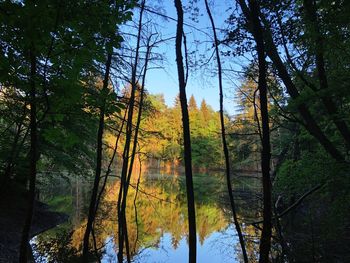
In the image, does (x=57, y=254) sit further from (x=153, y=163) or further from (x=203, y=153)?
(x=153, y=163)

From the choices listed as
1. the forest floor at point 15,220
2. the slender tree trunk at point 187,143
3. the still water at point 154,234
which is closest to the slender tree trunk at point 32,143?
the slender tree trunk at point 187,143

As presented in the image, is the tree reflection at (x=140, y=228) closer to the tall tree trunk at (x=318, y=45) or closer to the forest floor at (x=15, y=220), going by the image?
the forest floor at (x=15, y=220)

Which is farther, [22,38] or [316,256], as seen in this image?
[316,256]

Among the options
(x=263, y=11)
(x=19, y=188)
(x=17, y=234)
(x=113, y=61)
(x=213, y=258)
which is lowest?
(x=213, y=258)

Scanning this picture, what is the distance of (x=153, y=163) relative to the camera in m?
67.9

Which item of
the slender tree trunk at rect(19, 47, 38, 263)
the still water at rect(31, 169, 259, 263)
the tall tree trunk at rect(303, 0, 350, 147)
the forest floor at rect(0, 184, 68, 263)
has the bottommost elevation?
the still water at rect(31, 169, 259, 263)

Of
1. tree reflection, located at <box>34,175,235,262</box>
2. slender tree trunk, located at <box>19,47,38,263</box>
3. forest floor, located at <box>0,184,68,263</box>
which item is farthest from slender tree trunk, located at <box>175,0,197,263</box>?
forest floor, located at <box>0,184,68,263</box>

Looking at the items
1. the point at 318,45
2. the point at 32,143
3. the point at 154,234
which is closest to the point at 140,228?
the point at 154,234

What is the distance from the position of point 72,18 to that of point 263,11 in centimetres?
441

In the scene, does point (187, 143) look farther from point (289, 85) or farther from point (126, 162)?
point (289, 85)

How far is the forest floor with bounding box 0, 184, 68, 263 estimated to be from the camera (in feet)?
29.2

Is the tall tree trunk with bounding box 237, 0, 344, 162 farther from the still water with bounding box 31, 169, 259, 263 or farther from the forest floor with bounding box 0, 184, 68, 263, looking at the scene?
the forest floor with bounding box 0, 184, 68, 263

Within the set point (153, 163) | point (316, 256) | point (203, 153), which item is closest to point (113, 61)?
point (316, 256)

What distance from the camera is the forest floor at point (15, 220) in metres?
8.90
